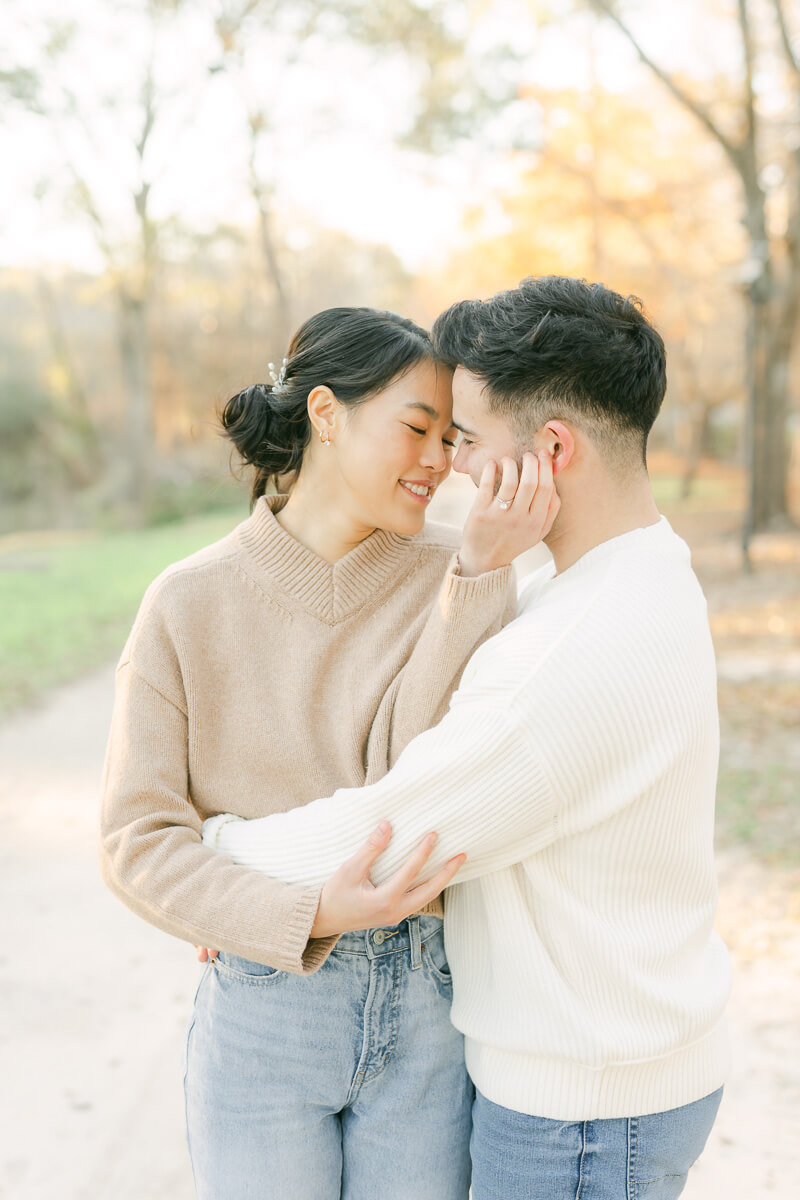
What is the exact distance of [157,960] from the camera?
408 cm

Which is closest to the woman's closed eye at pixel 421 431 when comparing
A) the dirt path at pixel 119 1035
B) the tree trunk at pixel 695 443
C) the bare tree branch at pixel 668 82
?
the dirt path at pixel 119 1035

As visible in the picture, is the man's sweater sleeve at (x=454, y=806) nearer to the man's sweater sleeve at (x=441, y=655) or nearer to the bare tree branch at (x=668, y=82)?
the man's sweater sleeve at (x=441, y=655)

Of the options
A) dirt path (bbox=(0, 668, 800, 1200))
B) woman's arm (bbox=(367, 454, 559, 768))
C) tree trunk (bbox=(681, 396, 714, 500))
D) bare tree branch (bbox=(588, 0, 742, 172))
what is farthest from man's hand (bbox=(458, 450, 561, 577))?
tree trunk (bbox=(681, 396, 714, 500))

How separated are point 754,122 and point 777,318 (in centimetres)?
251

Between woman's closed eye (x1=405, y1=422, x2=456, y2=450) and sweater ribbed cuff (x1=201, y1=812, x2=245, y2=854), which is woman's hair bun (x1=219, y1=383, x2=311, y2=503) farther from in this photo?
sweater ribbed cuff (x1=201, y1=812, x2=245, y2=854)

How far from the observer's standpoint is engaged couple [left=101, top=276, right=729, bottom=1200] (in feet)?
4.74

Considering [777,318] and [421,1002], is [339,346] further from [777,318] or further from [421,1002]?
[777,318]

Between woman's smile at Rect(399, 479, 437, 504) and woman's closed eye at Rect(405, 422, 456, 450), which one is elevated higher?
woman's closed eye at Rect(405, 422, 456, 450)

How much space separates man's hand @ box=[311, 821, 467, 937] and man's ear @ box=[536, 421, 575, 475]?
0.60m

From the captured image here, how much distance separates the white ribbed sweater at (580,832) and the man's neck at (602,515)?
1.4 inches

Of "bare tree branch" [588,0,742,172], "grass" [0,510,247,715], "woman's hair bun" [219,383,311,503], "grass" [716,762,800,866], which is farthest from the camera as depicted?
"bare tree branch" [588,0,742,172]

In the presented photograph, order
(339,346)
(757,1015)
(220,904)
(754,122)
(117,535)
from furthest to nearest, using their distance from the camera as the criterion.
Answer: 1. (117,535)
2. (754,122)
3. (757,1015)
4. (339,346)
5. (220,904)

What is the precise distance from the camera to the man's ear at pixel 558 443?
1567 mm

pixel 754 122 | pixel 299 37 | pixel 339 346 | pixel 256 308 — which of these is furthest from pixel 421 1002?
pixel 256 308
